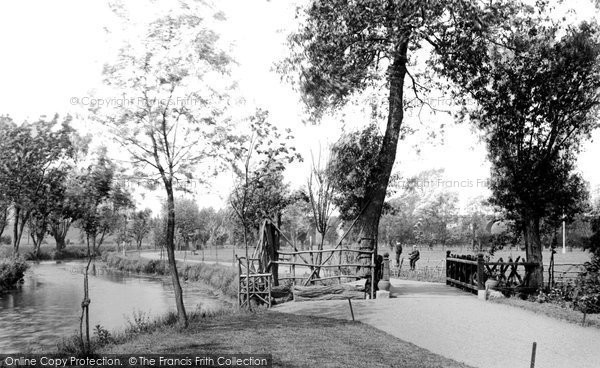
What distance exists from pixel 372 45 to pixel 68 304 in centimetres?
1706

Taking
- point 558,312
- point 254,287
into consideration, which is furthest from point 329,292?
point 558,312

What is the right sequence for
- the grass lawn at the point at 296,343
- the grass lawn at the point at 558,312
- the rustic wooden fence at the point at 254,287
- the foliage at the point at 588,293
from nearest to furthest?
the grass lawn at the point at 296,343 → the grass lawn at the point at 558,312 → the foliage at the point at 588,293 → the rustic wooden fence at the point at 254,287

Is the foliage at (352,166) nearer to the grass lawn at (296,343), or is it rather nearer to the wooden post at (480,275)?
the wooden post at (480,275)

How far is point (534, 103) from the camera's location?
19.3m

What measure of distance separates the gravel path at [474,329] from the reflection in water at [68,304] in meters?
7.14

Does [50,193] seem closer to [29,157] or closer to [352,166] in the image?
[29,157]

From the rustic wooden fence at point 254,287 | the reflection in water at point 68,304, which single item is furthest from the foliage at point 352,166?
the reflection in water at point 68,304

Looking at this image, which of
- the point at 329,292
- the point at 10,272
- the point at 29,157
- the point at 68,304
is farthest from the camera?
the point at 29,157

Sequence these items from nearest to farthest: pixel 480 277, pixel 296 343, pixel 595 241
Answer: pixel 296 343
pixel 480 277
pixel 595 241

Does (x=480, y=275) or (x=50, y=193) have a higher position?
(x=50, y=193)

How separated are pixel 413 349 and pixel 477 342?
5.08ft

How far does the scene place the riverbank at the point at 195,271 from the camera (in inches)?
983

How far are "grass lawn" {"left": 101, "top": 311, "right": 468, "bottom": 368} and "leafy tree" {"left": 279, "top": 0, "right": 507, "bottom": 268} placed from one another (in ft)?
27.6

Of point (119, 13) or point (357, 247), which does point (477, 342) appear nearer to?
point (357, 247)
